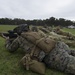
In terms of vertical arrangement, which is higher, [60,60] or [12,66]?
[60,60]

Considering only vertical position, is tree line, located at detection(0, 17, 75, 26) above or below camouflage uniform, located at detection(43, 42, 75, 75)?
below

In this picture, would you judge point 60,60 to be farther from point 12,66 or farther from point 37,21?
point 37,21

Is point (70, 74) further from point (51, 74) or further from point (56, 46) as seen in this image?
point (56, 46)

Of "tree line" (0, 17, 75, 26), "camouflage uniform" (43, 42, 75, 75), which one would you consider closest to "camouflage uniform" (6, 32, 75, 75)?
"camouflage uniform" (43, 42, 75, 75)

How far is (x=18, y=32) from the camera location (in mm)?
6438

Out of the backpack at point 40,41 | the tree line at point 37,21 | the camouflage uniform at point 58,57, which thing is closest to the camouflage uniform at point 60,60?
the camouflage uniform at point 58,57

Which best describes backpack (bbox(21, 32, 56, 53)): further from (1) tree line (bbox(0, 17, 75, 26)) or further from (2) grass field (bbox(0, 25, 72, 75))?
(1) tree line (bbox(0, 17, 75, 26))

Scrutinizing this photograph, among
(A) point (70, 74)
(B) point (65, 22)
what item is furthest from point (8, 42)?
(B) point (65, 22)

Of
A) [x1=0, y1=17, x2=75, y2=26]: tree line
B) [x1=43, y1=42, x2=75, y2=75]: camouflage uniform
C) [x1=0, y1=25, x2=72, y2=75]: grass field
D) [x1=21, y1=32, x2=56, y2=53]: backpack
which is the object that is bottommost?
[x1=0, y1=17, x2=75, y2=26]: tree line

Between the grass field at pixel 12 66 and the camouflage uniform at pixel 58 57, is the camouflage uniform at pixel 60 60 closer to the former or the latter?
the camouflage uniform at pixel 58 57

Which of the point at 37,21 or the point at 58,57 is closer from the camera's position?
the point at 58,57

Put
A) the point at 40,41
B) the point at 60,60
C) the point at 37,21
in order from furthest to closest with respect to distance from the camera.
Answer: the point at 37,21 < the point at 40,41 < the point at 60,60

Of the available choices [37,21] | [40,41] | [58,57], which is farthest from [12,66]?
[37,21]

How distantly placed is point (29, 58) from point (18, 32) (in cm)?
133
